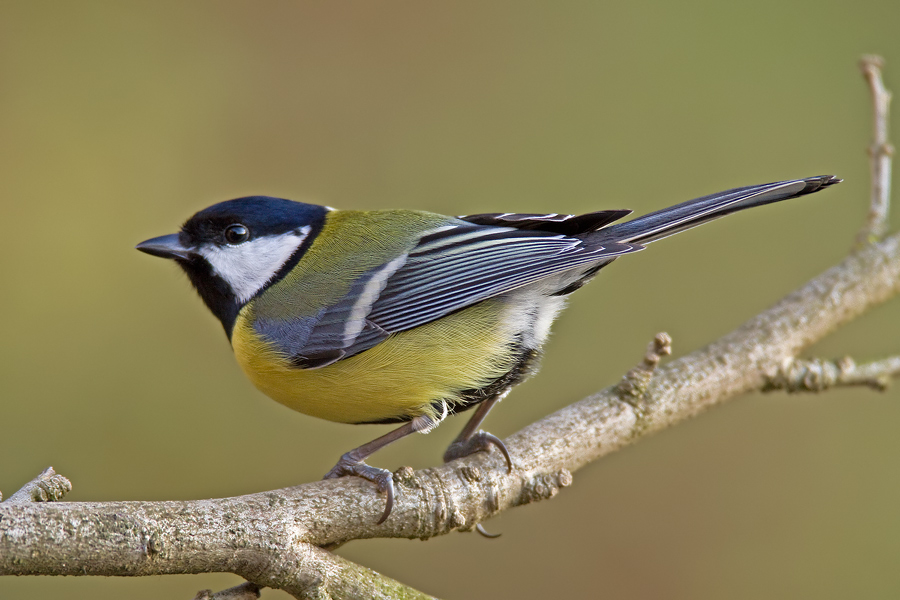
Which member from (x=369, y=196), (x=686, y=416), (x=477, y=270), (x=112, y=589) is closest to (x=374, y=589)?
(x=477, y=270)

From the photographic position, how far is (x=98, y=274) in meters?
3.20

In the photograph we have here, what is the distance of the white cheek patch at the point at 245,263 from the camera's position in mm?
2008

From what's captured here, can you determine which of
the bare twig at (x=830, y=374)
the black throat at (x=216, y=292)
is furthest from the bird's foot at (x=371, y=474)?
the bare twig at (x=830, y=374)

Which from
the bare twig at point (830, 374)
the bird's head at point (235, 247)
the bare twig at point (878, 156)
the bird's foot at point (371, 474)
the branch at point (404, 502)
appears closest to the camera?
the branch at point (404, 502)

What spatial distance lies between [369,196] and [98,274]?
120cm

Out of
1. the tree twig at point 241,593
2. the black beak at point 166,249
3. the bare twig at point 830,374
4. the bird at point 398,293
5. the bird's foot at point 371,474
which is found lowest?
the tree twig at point 241,593

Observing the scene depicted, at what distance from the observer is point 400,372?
1.74 m

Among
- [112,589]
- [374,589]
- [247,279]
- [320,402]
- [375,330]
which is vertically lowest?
[112,589]

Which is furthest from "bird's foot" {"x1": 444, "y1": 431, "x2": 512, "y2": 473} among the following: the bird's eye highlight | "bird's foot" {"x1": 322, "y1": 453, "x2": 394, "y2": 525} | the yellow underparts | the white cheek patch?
the bird's eye highlight

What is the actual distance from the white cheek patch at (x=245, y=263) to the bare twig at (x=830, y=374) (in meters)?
1.47

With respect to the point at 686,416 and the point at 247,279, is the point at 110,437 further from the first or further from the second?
the point at 686,416

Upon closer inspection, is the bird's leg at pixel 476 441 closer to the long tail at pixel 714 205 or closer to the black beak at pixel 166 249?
the long tail at pixel 714 205

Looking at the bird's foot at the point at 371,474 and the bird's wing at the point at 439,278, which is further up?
the bird's wing at the point at 439,278

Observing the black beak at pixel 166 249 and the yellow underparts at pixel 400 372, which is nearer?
the yellow underparts at pixel 400 372
